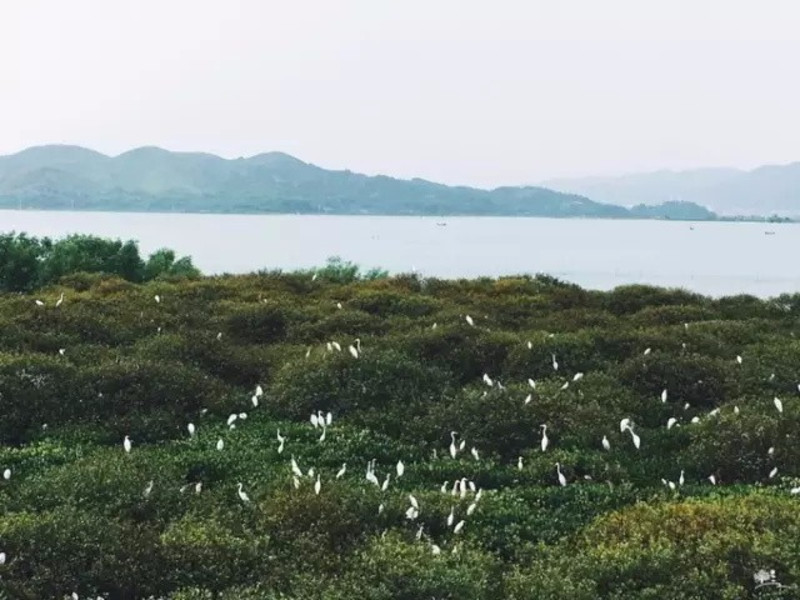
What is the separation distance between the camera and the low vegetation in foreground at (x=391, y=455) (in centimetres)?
733

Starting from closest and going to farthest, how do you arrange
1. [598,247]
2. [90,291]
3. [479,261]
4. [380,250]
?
[90,291] < [479,261] < [380,250] < [598,247]

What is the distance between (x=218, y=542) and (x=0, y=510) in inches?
94.7

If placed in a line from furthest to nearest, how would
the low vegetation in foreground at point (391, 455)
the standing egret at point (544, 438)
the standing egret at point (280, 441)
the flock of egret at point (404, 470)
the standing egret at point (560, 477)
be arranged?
the standing egret at point (544, 438) < the standing egret at point (280, 441) < the standing egret at point (560, 477) < the flock of egret at point (404, 470) < the low vegetation in foreground at point (391, 455)

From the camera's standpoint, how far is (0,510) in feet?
28.2

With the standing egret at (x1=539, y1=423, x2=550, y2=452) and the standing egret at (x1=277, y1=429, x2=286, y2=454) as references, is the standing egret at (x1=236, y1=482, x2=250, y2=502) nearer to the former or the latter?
the standing egret at (x1=277, y1=429, x2=286, y2=454)

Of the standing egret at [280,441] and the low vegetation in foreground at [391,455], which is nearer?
the low vegetation in foreground at [391,455]

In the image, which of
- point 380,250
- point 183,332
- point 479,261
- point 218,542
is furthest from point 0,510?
point 380,250

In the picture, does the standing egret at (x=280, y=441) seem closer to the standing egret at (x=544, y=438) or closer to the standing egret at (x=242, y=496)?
the standing egret at (x=242, y=496)

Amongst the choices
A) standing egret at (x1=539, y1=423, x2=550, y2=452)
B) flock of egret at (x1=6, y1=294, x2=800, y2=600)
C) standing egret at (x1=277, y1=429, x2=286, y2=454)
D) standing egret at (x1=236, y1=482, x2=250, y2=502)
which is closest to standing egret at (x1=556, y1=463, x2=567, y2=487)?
flock of egret at (x1=6, y1=294, x2=800, y2=600)

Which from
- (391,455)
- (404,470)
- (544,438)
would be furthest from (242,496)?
(544,438)

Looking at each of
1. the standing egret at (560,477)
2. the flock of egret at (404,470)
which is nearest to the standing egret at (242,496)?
the flock of egret at (404,470)

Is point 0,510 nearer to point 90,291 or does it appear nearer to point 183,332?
point 183,332

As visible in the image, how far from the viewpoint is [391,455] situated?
10664mm

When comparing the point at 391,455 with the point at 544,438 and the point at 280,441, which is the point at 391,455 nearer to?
the point at 280,441
